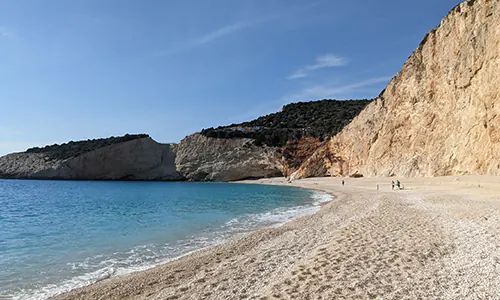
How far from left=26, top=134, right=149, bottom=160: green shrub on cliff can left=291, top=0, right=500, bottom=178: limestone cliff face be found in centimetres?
5554

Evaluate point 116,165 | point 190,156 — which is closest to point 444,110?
point 190,156

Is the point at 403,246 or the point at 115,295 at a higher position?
the point at 403,246

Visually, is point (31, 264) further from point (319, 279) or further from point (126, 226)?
point (319, 279)

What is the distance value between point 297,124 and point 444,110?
51.3 metres

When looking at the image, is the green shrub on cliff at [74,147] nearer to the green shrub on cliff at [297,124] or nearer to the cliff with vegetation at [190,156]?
the cliff with vegetation at [190,156]

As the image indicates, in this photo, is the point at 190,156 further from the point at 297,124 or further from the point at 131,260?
the point at 131,260

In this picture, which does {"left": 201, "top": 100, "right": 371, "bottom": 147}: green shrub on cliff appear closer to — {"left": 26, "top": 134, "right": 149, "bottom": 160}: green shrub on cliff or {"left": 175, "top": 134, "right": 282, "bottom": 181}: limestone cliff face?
{"left": 175, "top": 134, "right": 282, "bottom": 181}: limestone cliff face

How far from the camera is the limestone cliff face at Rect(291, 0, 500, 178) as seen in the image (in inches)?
910

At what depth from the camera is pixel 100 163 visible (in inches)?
2785

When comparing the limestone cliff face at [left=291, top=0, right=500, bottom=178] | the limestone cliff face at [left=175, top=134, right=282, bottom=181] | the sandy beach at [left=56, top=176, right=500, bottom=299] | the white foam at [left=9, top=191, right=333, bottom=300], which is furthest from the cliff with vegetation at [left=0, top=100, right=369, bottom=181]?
the sandy beach at [left=56, top=176, right=500, bottom=299]

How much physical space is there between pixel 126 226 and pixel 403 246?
10612 millimetres

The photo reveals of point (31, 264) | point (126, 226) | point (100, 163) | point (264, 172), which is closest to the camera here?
point (31, 264)

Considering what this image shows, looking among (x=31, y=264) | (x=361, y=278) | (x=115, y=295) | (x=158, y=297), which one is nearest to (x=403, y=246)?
(x=361, y=278)

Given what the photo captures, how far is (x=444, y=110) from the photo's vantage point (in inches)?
1157
